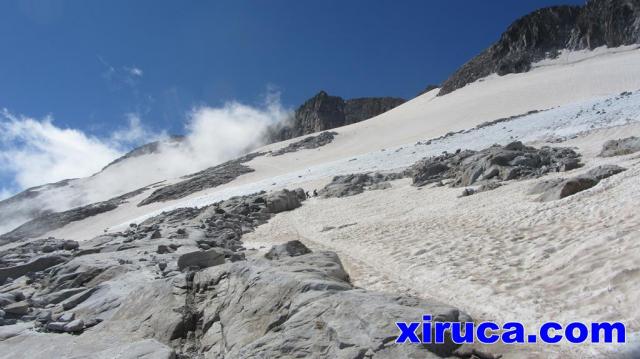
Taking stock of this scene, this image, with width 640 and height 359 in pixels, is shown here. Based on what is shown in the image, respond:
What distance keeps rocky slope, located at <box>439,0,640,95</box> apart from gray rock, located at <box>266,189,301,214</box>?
66.8 meters

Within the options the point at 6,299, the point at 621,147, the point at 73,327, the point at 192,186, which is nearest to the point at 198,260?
the point at 73,327

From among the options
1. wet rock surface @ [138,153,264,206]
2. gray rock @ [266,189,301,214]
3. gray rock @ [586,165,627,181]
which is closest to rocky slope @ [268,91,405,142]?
wet rock surface @ [138,153,264,206]

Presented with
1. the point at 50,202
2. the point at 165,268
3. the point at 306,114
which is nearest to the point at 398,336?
the point at 165,268

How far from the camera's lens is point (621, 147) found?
61.4 ft

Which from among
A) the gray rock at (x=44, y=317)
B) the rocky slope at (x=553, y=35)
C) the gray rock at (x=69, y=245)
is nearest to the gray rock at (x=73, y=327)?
the gray rock at (x=44, y=317)

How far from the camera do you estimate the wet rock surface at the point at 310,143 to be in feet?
228

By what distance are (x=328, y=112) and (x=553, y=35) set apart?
59.8m

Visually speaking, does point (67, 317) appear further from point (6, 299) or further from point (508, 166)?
point (508, 166)

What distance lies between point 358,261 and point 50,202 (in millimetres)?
105305

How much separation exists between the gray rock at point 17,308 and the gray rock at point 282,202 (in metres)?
17.8

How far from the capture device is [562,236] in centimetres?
908

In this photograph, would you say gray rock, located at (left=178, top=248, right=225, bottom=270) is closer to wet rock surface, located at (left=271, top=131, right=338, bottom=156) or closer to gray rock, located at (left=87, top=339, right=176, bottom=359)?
gray rock, located at (left=87, top=339, right=176, bottom=359)

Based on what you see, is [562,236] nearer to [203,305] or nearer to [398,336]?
[398,336]

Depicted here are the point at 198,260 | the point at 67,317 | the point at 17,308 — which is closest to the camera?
the point at 67,317
